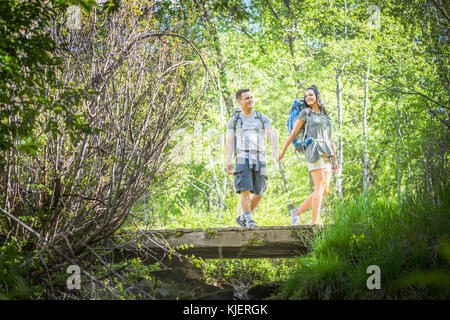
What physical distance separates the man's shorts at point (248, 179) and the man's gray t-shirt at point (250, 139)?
9 centimetres

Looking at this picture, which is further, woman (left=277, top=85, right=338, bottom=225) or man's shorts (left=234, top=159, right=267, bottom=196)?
man's shorts (left=234, top=159, right=267, bottom=196)

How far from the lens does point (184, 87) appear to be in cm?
475

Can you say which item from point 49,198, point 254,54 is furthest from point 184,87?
point 254,54

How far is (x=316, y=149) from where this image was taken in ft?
17.4

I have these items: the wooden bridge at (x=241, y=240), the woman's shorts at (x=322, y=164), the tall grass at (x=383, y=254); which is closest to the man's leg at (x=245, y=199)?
the wooden bridge at (x=241, y=240)

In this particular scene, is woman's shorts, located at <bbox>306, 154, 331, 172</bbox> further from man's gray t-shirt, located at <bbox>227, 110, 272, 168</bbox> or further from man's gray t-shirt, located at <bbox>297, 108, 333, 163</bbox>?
man's gray t-shirt, located at <bbox>227, 110, 272, 168</bbox>

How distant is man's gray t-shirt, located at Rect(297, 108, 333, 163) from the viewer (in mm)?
5316

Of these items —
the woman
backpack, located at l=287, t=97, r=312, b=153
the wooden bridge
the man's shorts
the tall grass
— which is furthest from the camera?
backpack, located at l=287, t=97, r=312, b=153

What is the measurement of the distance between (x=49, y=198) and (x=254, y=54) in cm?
1139

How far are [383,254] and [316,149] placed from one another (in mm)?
1967

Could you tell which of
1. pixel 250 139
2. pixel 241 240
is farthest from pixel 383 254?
pixel 250 139

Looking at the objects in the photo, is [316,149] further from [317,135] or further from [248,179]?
[248,179]

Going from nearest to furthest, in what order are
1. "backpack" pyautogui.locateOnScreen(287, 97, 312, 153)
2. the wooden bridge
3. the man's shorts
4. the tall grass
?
the tall grass → the wooden bridge → the man's shorts → "backpack" pyautogui.locateOnScreen(287, 97, 312, 153)

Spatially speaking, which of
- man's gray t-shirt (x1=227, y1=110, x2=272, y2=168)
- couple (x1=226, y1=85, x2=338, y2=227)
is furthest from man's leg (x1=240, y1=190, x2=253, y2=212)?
man's gray t-shirt (x1=227, y1=110, x2=272, y2=168)
